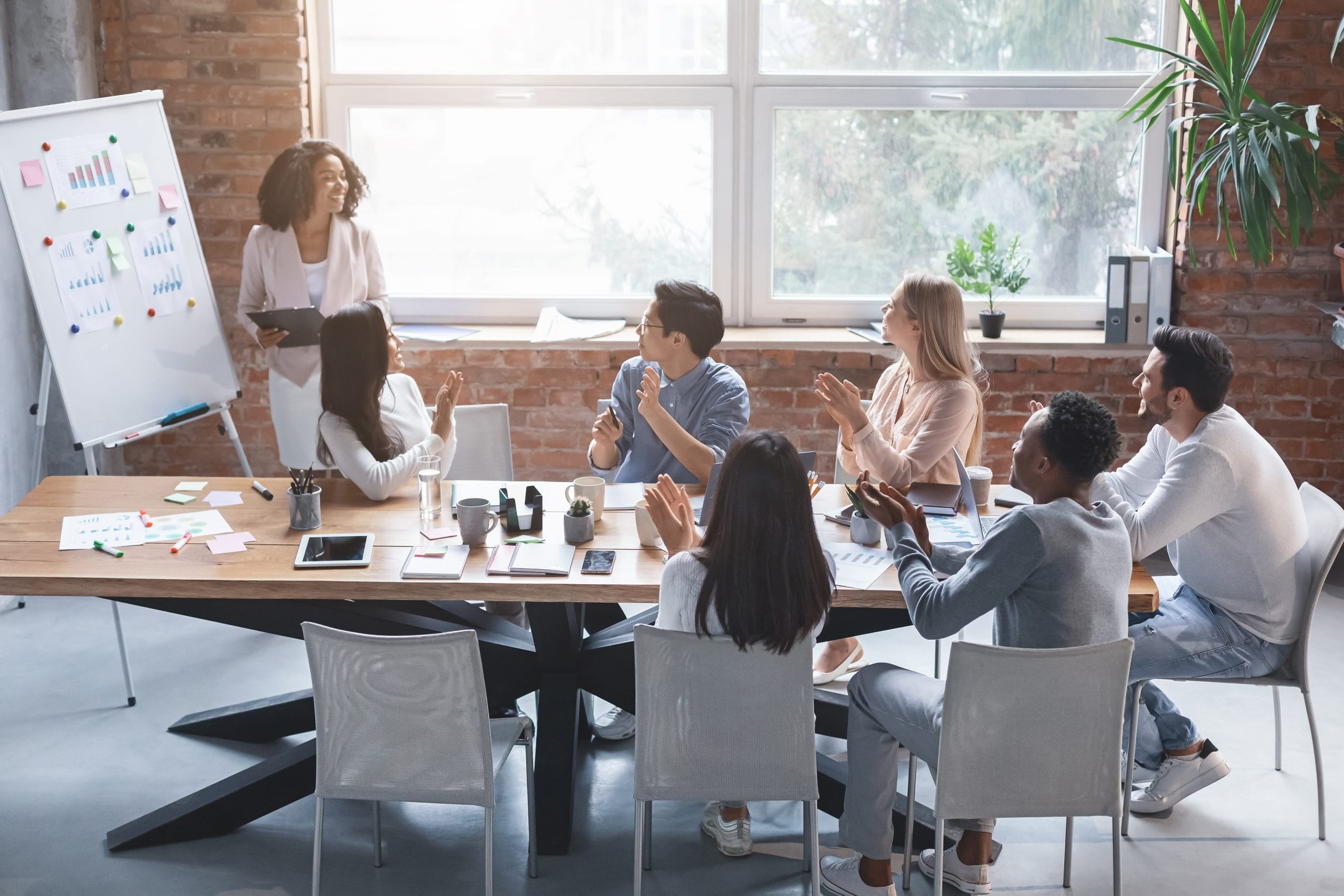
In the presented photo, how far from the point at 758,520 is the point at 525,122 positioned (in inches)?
124

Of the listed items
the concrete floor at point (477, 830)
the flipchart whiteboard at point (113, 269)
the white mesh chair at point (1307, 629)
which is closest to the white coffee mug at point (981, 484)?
the white mesh chair at point (1307, 629)

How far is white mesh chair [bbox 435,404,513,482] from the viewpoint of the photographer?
13.1 ft

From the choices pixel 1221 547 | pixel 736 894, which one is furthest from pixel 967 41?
pixel 736 894

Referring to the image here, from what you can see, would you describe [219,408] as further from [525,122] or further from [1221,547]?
[1221,547]

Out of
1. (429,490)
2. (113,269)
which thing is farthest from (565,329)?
(429,490)

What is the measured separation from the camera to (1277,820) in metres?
3.09

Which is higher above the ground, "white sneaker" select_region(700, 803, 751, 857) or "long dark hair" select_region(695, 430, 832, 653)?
"long dark hair" select_region(695, 430, 832, 653)

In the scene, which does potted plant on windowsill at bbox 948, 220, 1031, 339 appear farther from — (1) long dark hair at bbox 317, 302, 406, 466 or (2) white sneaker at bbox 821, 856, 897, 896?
(2) white sneaker at bbox 821, 856, 897, 896

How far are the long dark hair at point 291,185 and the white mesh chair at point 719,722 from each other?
2689 millimetres

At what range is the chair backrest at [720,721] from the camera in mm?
2369

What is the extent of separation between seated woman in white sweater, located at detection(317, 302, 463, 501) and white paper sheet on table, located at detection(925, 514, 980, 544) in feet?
4.40

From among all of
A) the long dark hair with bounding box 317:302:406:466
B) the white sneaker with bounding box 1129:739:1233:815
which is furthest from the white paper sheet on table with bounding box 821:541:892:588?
the long dark hair with bounding box 317:302:406:466

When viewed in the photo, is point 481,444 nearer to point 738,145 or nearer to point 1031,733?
point 738,145

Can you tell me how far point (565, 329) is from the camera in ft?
16.1
